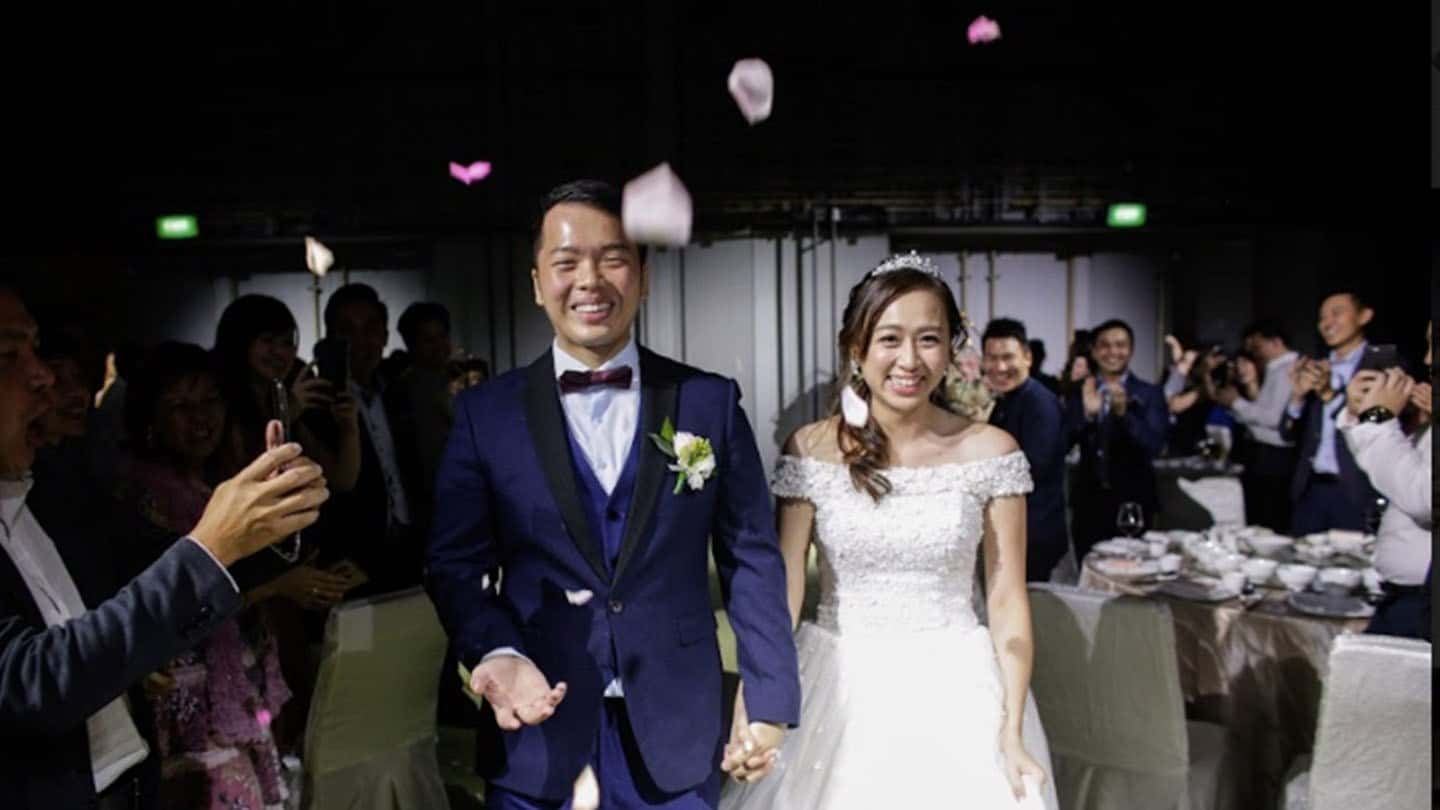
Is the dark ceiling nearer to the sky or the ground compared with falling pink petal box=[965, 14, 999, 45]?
nearer to the ground

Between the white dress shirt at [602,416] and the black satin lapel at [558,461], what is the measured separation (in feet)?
0.11

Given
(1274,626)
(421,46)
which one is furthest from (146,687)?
(421,46)

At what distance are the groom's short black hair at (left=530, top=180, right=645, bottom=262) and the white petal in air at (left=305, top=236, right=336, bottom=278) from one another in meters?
5.63

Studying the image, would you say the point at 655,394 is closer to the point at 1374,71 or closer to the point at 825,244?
the point at 825,244

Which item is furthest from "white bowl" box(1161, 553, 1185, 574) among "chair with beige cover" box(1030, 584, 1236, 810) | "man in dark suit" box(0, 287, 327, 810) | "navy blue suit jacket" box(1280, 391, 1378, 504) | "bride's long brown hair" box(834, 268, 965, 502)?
"man in dark suit" box(0, 287, 327, 810)

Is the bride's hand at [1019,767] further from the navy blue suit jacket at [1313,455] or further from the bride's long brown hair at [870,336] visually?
the navy blue suit jacket at [1313,455]

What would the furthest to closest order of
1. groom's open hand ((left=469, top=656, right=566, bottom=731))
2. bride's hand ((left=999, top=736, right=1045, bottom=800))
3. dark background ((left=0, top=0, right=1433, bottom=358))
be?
dark background ((left=0, top=0, right=1433, bottom=358))
bride's hand ((left=999, top=736, right=1045, bottom=800))
groom's open hand ((left=469, top=656, right=566, bottom=731))

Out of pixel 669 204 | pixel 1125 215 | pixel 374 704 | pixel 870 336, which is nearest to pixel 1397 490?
pixel 870 336

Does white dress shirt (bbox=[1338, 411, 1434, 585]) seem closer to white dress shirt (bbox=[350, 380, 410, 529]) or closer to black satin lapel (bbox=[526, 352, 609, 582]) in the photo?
black satin lapel (bbox=[526, 352, 609, 582])

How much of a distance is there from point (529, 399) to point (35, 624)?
0.69m

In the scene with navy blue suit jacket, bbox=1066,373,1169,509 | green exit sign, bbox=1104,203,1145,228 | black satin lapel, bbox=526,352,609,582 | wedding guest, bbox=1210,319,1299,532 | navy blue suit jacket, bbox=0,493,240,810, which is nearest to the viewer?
navy blue suit jacket, bbox=0,493,240,810

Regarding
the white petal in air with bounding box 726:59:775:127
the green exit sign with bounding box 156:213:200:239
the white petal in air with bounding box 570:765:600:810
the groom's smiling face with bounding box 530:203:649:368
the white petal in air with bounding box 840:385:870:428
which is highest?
the white petal in air with bounding box 726:59:775:127

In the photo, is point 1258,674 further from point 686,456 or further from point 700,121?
point 700,121

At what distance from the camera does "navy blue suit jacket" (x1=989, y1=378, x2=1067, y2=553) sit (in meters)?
3.83
